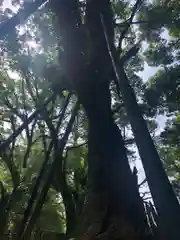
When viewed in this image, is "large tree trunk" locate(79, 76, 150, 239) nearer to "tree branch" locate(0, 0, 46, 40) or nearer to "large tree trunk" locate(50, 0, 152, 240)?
"large tree trunk" locate(50, 0, 152, 240)

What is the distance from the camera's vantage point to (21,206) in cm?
1347

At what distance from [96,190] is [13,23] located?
2979mm

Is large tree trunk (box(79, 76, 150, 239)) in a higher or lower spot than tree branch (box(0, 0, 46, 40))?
lower

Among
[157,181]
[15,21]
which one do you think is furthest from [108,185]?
[15,21]

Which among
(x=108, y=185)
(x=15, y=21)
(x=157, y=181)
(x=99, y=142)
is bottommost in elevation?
(x=157, y=181)

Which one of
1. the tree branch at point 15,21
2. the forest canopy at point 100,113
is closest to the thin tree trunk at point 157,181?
the forest canopy at point 100,113

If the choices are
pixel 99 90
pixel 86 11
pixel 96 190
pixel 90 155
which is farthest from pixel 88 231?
pixel 86 11

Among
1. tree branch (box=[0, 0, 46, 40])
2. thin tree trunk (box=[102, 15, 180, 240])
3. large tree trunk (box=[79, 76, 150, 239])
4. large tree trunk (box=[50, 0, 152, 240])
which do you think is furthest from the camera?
tree branch (box=[0, 0, 46, 40])

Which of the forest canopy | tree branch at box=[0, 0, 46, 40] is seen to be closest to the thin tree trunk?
the forest canopy

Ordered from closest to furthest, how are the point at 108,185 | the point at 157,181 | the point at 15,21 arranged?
the point at 157,181, the point at 108,185, the point at 15,21

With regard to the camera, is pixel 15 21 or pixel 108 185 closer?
pixel 108 185

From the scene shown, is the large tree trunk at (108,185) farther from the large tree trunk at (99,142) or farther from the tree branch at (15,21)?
the tree branch at (15,21)

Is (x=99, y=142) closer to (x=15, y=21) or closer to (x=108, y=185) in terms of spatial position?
(x=108, y=185)

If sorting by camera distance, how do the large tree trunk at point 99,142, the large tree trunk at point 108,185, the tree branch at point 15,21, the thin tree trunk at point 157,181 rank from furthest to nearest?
1. the tree branch at point 15,21
2. the large tree trunk at point 99,142
3. the large tree trunk at point 108,185
4. the thin tree trunk at point 157,181
